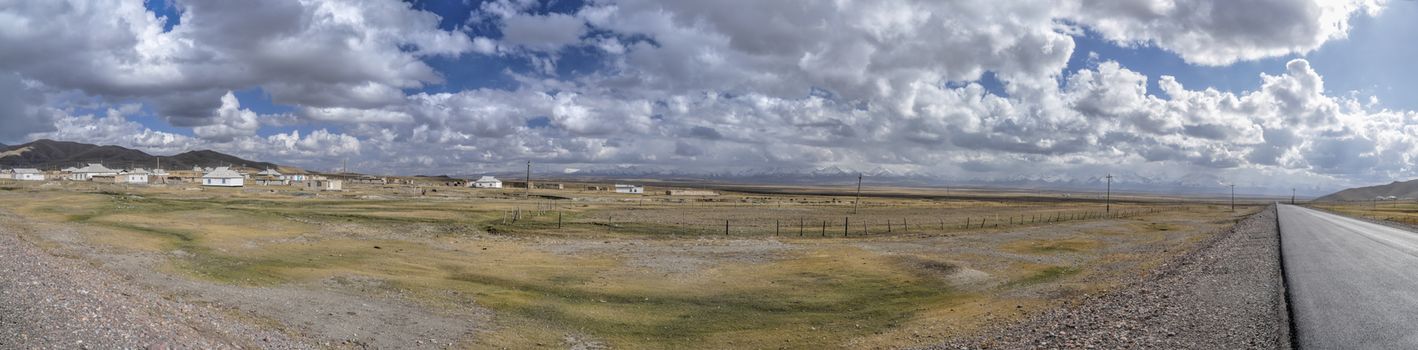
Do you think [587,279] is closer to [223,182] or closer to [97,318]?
[97,318]

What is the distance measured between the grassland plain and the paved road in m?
5.83

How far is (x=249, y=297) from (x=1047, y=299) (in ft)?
82.5

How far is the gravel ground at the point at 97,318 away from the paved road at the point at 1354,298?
800 inches

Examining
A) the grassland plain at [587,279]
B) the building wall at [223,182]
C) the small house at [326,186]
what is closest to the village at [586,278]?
the grassland plain at [587,279]

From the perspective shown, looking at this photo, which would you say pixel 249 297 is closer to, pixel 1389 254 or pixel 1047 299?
pixel 1047 299

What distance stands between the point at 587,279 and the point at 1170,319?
21.7 m

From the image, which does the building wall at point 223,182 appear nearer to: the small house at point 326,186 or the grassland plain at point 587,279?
the small house at point 326,186

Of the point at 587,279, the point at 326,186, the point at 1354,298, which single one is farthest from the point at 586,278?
the point at 326,186

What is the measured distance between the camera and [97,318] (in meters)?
13.3

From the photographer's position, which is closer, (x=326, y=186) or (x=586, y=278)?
(x=586, y=278)

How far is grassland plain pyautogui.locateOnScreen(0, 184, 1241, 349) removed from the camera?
2025 cm

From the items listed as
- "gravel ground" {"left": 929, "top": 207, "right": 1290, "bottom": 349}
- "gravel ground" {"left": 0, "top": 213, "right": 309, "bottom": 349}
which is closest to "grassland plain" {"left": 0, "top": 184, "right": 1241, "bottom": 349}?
"gravel ground" {"left": 0, "top": 213, "right": 309, "bottom": 349}

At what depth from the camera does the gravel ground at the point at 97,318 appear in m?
11.7

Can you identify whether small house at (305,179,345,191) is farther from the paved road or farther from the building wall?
the paved road
